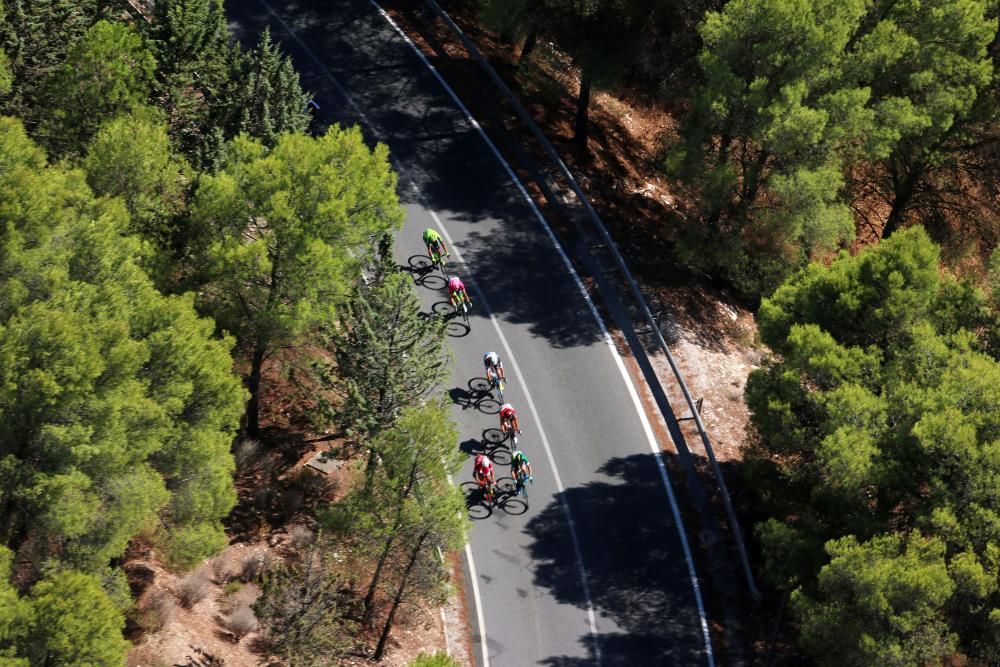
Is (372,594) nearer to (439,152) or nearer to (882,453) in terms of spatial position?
(882,453)

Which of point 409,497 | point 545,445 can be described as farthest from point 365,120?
point 409,497

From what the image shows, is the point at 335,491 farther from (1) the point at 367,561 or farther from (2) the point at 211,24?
(2) the point at 211,24

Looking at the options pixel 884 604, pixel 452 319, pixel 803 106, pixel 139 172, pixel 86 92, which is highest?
pixel 803 106

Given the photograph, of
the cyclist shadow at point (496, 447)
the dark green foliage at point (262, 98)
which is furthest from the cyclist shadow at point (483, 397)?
the dark green foliage at point (262, 98)

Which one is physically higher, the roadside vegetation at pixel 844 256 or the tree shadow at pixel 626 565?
the roadside vegetation at pixel 844 256

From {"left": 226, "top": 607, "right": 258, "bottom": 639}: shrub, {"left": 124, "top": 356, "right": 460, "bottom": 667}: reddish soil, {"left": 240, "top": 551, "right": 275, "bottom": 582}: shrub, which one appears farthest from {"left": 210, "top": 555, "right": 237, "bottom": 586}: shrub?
{"left": 226, "top": 607, "right": 258, "bottom": 639}: shrub

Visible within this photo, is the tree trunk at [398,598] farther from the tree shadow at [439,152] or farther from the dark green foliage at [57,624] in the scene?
the tree shadow at [439,152]
